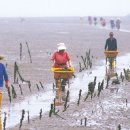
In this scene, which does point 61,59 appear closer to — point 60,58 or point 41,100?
point 60,58

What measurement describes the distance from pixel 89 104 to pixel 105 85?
3852 millimetres

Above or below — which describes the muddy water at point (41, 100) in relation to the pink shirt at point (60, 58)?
below

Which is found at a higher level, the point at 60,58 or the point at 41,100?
the point at 60,58

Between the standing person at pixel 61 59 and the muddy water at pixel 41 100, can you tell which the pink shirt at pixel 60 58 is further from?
the muddy water at pixel 41 100

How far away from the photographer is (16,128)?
37.1ft

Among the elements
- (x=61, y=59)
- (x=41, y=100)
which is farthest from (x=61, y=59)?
(x=41, y=100)

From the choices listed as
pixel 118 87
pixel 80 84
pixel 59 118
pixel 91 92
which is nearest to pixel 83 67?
pixel 80 84

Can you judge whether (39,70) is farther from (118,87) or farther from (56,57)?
(56,57)

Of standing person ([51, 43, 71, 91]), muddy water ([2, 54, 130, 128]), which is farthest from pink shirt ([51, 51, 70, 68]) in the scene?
muddy water ([2, 54, 130, 128])

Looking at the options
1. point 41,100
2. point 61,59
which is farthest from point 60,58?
point 41,100

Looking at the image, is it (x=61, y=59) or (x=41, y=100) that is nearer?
(x=61, y=59)

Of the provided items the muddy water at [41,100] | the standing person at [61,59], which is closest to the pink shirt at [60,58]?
the standing person at [61,59]

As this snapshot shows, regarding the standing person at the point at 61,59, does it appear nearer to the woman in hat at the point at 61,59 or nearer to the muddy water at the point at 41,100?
the woman in hat at the point at 61,59

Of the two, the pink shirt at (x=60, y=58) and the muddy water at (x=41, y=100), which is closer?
the muddy water at (x=41, y=100)
